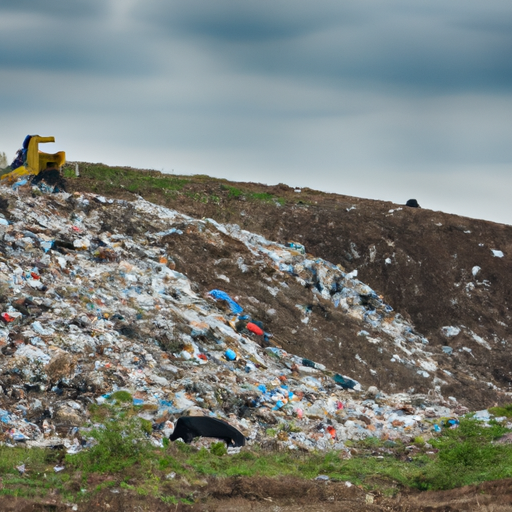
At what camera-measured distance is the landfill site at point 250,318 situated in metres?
9.77

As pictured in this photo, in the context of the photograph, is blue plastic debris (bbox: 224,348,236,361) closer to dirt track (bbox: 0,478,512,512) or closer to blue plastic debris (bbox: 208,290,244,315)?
blue plastic debris (bbox: 208,290,244,315)

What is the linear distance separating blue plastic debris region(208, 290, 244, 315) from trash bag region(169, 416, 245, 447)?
17.6 feet

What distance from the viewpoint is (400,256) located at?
1981 cm

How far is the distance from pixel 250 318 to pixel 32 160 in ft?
25.6

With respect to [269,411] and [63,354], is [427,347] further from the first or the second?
[63,354]

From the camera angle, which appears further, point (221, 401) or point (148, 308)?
point (148, 308)

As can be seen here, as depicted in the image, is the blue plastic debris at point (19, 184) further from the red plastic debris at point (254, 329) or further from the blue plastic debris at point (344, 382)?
the blue plastic debris at point (344, 382)

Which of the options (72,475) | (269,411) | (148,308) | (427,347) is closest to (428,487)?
(269,411)

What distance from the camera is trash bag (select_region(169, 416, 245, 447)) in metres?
8.64

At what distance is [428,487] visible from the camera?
7.86 meters

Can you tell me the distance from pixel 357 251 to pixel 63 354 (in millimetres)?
11880

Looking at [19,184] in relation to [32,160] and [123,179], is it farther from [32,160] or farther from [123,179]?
[123,179]

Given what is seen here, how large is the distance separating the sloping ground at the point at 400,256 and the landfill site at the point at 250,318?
63 mm

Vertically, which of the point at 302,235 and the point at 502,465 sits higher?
the point at 302,235
